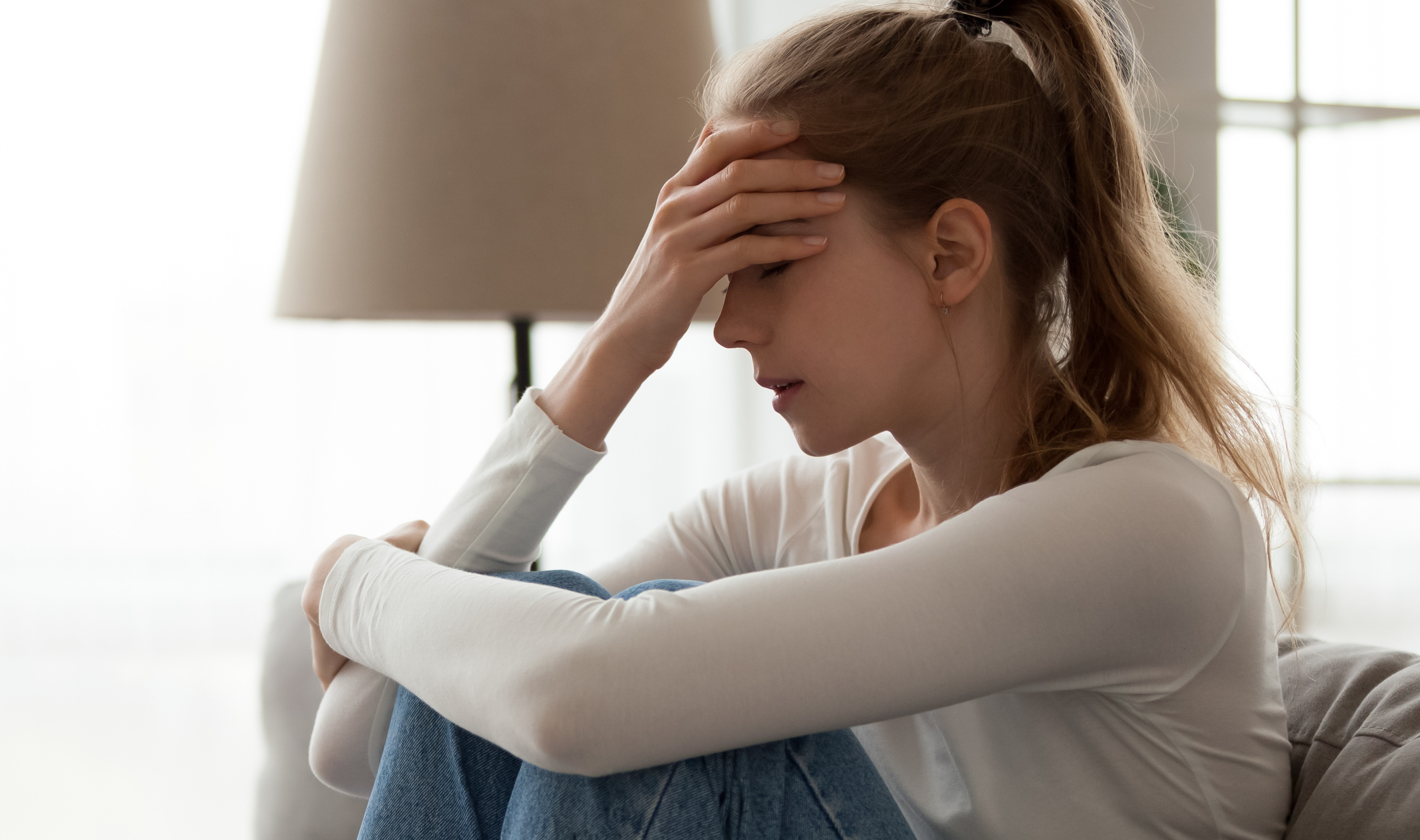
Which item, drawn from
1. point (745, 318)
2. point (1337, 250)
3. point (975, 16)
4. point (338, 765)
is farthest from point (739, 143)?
point (1337, 250)

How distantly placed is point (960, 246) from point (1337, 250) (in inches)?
84.9

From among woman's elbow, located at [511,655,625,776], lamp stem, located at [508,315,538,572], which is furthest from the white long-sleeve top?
lamp stem, located at [508,315,538,572]

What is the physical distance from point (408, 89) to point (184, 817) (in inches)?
62.9

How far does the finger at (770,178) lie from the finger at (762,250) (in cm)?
4

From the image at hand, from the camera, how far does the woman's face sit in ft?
3.01

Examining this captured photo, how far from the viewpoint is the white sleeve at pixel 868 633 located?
0.71 meters

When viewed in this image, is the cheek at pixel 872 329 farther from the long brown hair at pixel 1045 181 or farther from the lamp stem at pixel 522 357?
the lamp stem at pixel 522 357

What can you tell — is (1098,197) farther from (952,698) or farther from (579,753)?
(579,753)

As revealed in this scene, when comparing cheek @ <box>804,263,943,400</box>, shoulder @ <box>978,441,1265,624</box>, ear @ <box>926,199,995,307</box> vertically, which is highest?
ear @ <box>926,199,995,307</box>

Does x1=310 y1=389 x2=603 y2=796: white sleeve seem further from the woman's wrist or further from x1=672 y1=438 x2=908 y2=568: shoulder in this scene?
x1=672 y1=438 x2=908 y2=568: shoulder

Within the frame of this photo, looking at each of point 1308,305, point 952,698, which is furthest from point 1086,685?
point 1308,305

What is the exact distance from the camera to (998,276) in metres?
0.97

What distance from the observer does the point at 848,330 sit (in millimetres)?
924

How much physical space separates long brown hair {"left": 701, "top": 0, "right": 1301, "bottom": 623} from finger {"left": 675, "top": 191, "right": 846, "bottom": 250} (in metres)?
0.04
